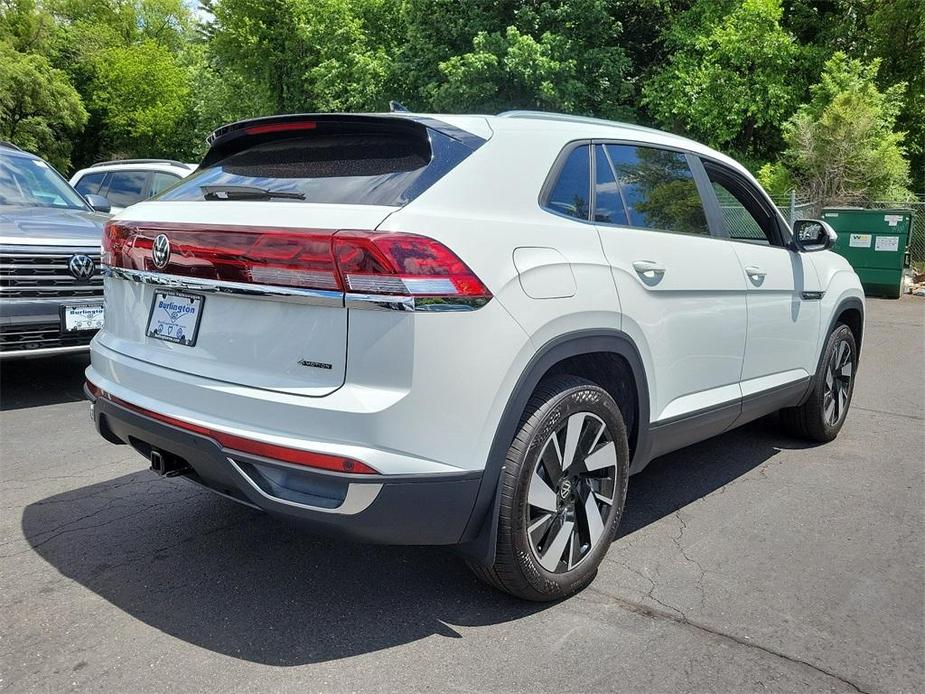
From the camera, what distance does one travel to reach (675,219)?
3699 millimetres

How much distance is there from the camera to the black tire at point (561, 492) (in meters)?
2.70

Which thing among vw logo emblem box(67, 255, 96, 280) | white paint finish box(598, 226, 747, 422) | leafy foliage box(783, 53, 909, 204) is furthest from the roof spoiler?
leafy foliage box(783, 53, 909, 204)

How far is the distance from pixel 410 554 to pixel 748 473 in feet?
7.58

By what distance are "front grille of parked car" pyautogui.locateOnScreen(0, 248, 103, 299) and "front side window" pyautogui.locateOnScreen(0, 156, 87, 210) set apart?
49.8 inches

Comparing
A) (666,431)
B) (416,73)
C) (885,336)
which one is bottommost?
(885,336)

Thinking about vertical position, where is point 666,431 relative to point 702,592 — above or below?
above

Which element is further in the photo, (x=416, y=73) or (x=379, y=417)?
(x=416, y=73)

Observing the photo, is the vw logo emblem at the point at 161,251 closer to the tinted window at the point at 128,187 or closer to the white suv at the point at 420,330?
the white suv at the point at 420,330

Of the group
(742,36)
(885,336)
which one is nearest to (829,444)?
(885,336)

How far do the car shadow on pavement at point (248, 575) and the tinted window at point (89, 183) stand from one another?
25.8 ft

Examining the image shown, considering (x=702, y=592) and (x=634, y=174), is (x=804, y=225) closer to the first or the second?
(x=634, y=174)

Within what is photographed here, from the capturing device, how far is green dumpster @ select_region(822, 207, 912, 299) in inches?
555

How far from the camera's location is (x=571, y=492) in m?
3.01

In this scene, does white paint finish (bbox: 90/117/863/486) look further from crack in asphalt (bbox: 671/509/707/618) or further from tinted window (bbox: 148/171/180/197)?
tinted window (bbox: 148/171/180/197)
